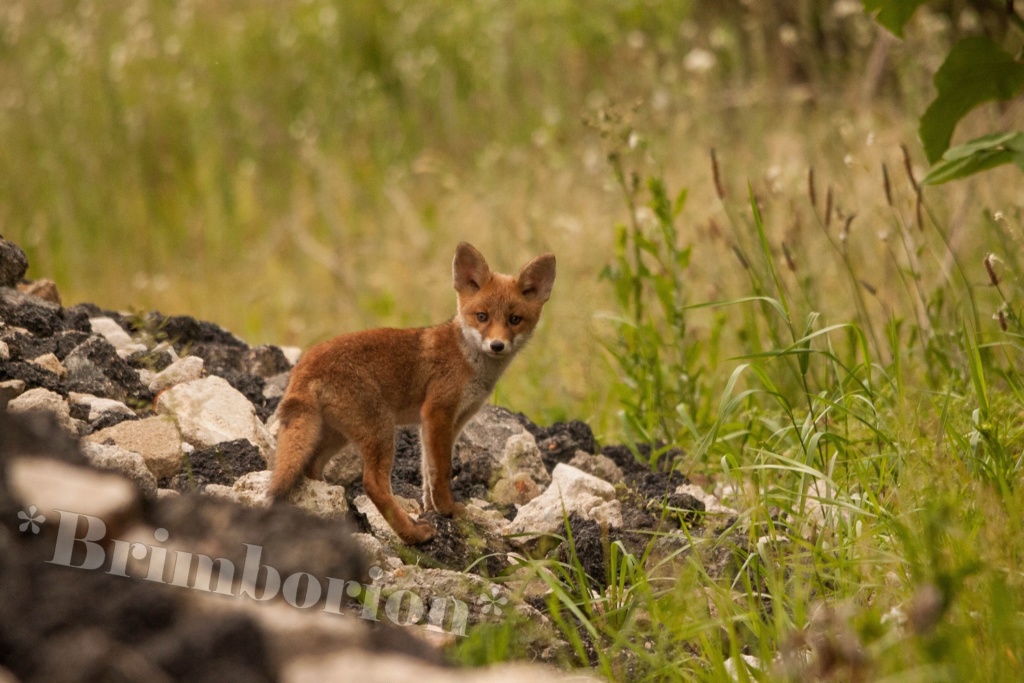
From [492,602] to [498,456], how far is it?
1.07 meters

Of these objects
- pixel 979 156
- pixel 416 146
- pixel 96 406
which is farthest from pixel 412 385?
pixel 416 146

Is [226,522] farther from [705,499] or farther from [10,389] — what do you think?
[705,499]

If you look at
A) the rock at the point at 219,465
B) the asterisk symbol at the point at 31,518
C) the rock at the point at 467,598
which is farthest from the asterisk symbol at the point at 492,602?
the asterisk symbol at the point at 31,518

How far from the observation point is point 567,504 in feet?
12.6

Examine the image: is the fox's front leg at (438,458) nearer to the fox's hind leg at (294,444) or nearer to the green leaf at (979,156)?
the fox's hind leg at (294,444)

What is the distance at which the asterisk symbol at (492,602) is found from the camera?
3254 mm

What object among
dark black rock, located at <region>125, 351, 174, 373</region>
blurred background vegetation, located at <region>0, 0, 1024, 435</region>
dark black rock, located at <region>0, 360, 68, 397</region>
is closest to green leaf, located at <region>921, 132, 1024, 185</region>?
blurred background vegetation, located at <region>0, 0, 1024, 435</region>

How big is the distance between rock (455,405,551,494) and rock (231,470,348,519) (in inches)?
27.3

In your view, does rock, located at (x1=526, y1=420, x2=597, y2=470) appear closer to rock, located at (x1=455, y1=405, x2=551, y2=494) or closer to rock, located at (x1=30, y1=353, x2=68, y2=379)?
rock, located at (x1=455, y1=405, x2=551, y2=494)

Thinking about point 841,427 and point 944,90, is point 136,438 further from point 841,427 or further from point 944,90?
point 944,90

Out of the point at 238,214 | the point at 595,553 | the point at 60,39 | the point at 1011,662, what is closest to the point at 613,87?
the point at 238,214

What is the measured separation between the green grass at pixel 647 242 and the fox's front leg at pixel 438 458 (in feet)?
1.55

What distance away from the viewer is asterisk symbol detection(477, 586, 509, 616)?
3.25 metres

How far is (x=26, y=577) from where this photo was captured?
7.41 feet
